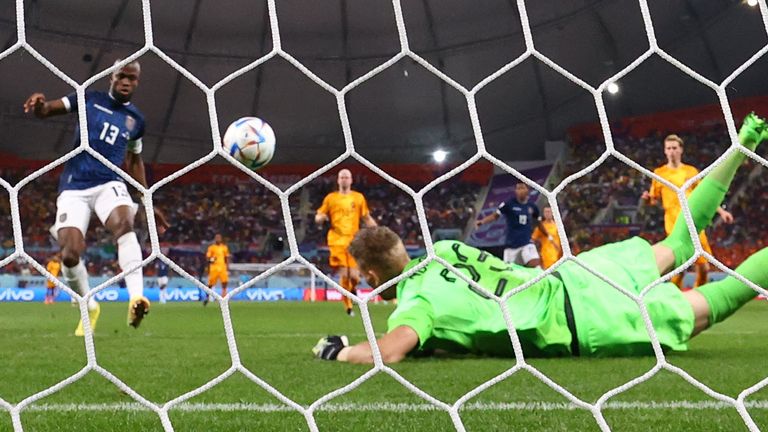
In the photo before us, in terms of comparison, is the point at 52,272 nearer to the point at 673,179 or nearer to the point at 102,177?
the point at 102,177

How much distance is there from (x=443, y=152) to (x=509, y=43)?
138 inches

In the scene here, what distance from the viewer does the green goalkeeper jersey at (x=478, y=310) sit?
2229 millimetres

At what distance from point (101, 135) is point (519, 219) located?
13.8ft

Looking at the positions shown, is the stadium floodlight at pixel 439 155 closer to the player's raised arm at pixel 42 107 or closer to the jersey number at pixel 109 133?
the jersey number at pixel 109 133

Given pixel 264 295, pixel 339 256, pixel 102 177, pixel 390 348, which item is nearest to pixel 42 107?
pixel 102 177

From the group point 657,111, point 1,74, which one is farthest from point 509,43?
point 1,74

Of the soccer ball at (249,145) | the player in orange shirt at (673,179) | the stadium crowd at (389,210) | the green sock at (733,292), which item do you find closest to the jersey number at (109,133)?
the soccer ball at (249,145)

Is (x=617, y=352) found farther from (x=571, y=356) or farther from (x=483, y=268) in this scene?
(x=483, y=268)

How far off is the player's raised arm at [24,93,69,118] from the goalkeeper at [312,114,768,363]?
39.4 inches

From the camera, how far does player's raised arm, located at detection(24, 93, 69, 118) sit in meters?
2.22

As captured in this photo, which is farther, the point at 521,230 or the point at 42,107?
the point at 521,230

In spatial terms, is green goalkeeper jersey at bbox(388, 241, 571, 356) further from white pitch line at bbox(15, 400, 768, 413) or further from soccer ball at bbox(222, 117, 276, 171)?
soccer ball at bbox(222, 117, 276, 171)

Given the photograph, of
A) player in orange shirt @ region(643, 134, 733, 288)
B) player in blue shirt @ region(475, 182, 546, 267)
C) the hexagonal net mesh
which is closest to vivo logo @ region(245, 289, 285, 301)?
player in blue shirt @ region(475, 182, 546, 267)

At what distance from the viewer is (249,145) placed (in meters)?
3.22
